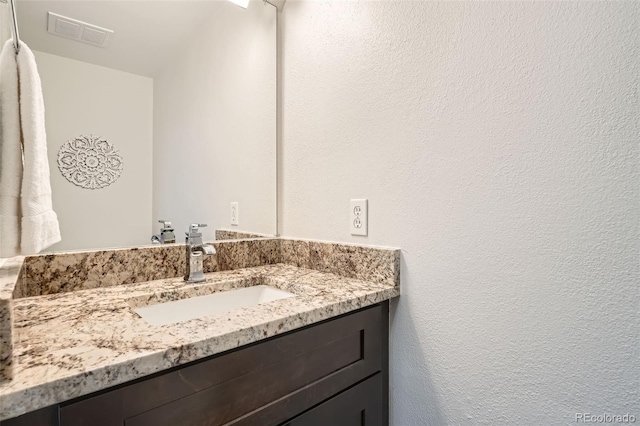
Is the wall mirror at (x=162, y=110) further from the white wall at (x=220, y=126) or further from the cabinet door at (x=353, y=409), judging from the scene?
the cabinet door at (x=353, y=409)

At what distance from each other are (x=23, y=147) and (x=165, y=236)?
509 millimetres

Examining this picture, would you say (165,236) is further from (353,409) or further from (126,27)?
(353,409)

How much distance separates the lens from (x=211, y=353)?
556mm

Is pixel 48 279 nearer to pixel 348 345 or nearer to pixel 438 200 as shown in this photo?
pixel 348 345

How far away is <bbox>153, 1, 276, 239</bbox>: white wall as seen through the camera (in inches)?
41.3

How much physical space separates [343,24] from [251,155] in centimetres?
58

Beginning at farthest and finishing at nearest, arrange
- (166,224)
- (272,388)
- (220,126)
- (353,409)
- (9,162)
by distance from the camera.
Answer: (220,126), (166,224), (353,409), (272,388), (9,162)

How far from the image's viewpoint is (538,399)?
666 mm

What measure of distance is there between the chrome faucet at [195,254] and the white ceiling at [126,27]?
529mm

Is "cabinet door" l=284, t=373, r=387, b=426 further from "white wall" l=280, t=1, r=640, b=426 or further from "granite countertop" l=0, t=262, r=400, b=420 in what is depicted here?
"granite countertop" l=0, t=262, r=400, b=420

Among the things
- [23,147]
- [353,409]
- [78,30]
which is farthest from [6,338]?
[78,30]

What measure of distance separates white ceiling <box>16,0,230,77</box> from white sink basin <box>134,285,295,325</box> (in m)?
0.70

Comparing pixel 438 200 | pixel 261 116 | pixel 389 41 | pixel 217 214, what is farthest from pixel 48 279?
pixel 389 41

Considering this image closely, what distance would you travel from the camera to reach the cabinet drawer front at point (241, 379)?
19.0 inches
